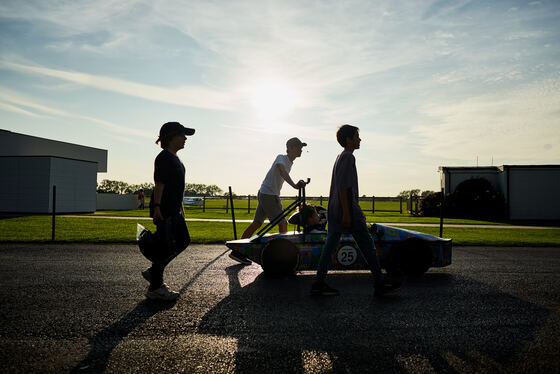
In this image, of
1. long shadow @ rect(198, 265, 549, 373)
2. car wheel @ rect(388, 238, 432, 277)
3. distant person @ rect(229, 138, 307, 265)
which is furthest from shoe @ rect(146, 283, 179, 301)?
car wheel @ rect(388, 238, 432, 277)

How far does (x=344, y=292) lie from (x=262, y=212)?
2.48 m

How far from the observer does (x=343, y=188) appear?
440 centimetres

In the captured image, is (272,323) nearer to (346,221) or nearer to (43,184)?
(346,221)

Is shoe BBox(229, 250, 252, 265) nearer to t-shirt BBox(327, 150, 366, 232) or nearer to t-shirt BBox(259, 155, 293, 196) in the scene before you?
t-shirt BBox(259, 155, 293, 196)

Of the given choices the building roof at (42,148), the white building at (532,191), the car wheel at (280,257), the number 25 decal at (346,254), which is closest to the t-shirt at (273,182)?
the car wheel at (280,257)

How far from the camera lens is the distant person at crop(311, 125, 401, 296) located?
439cm

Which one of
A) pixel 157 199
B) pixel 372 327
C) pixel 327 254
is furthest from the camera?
pixel 327 254

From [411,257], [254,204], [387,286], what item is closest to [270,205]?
[411,257]

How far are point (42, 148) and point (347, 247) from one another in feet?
125

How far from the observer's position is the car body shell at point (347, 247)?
17.5 ft

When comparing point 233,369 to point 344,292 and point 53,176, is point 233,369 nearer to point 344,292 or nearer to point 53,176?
point 344,292

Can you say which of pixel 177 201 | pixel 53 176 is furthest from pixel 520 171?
pixel 53 176

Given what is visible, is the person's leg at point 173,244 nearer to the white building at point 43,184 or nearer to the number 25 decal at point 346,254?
the number 25 decal at point 346,254

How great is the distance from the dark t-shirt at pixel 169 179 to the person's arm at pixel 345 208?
1733 mm
